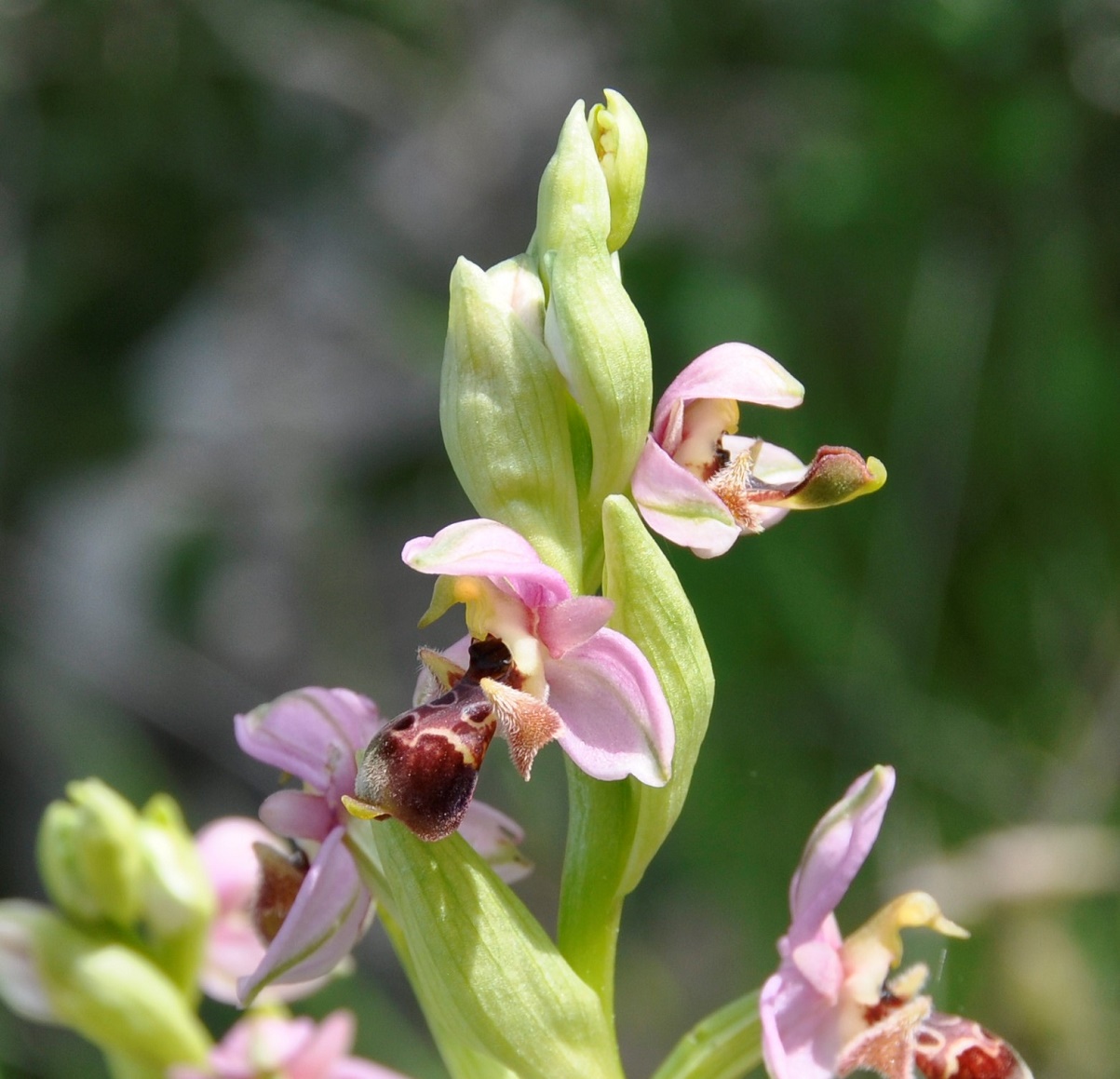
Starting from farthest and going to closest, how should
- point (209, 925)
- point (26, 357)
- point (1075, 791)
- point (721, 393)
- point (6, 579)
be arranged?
point (6, 579) < point (26, 357) < point (1075, 791) < point (209, 925) < point (721, 393)

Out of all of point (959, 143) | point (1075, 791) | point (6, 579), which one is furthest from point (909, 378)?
point (6, 579)

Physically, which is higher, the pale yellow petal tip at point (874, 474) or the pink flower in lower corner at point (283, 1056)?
the pale yellow petal tip at point (874, 474)

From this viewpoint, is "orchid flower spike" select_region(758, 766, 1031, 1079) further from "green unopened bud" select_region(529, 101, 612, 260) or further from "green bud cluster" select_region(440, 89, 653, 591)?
"green unopened bud" select_region(529, 101, 612, 260)

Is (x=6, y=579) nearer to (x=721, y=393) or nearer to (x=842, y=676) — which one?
(x=842, y=676)

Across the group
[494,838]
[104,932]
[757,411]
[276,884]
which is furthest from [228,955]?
[757,411]

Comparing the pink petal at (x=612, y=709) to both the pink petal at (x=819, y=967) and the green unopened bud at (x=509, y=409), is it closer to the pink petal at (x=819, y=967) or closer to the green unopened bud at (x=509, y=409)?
the green unopened bud at (x=509, y=409)

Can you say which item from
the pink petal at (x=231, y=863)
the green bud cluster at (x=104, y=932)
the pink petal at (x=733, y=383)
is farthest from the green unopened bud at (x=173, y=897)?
the pink petal at (x=733, y=383)

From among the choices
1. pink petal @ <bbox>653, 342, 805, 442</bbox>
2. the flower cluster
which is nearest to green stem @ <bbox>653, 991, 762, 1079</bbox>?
the flower cluster
